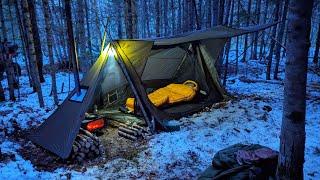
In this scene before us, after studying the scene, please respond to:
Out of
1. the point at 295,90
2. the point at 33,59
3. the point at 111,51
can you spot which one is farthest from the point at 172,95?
the point at 295,90

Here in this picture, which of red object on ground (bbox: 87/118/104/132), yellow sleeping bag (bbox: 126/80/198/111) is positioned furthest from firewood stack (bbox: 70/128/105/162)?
yellow sleeping bag (bbox: 126/80/198/111)

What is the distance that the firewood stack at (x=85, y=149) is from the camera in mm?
5512

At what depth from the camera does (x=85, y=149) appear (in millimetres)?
5578

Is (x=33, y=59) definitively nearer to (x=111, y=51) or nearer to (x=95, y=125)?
(x=111, y=51)

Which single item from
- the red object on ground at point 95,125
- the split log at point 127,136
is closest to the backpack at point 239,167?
the split log at point 127,136

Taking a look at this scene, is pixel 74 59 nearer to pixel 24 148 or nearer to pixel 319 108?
pixel 24 148

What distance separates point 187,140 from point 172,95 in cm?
264

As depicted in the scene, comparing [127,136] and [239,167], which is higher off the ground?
[239,167]

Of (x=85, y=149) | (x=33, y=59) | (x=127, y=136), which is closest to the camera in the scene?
(x=85, y=149)

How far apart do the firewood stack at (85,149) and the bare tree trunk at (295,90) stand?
11.4 feet

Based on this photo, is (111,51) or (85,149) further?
(111,51)

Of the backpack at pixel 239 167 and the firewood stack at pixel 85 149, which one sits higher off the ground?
the backpack at pixel 239 167

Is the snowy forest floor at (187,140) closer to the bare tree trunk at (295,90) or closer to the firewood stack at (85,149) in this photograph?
the firewood stack at (85,149)

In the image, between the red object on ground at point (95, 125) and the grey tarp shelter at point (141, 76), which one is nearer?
the grey tarp shelter at point (141, 76)
